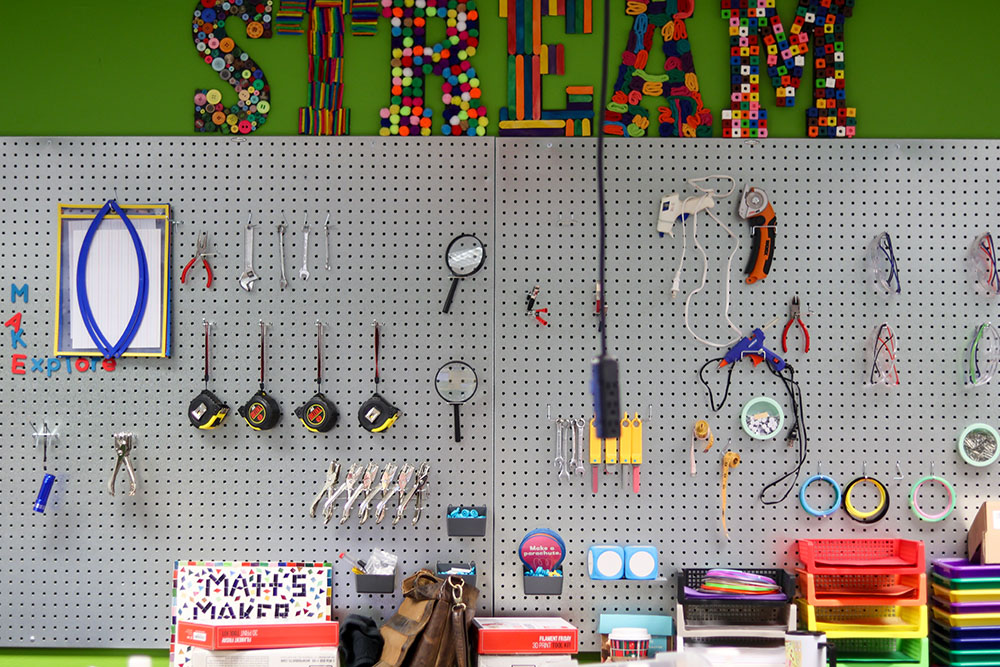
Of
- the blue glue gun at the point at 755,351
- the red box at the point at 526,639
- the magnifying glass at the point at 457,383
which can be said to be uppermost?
the blue glue gun at the point at 755,351

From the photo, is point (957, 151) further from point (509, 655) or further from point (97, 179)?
point (97, 179)

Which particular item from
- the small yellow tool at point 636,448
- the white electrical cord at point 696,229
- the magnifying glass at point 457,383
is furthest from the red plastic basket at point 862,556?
the magnifying glass at point 457,383

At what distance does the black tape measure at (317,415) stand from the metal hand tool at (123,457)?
427mm

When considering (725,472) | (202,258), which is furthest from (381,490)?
(725,472)

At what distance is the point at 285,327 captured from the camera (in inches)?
79.6

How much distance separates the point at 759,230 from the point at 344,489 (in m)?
1.21

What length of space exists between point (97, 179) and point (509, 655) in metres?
1.53

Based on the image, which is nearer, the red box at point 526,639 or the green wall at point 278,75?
the red box at point 526,639

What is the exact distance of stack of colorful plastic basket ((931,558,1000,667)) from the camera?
1872mm

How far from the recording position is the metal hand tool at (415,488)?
197cm

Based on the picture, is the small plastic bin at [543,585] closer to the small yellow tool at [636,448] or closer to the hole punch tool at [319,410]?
the small yellow tool at [636,448]

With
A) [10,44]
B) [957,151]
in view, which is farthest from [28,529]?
[957,151]

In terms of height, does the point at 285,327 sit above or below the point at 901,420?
above

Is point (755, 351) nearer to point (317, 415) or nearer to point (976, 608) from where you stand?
point (976, 608)
